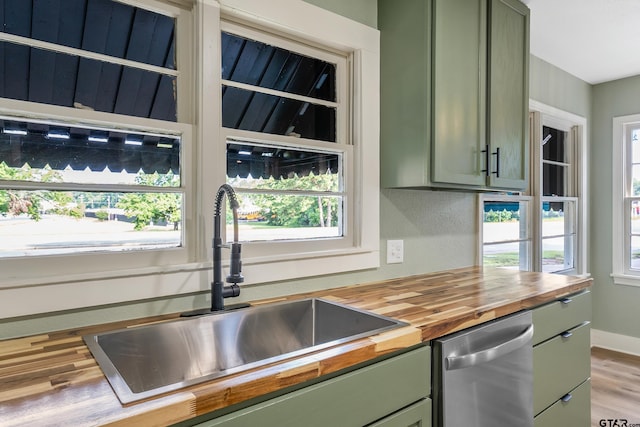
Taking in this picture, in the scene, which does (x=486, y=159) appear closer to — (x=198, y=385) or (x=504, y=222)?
(x=504, y=222)

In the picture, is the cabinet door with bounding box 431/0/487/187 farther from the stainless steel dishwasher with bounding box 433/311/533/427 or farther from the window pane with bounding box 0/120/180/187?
the window pane with bounding box 0/120/180/187

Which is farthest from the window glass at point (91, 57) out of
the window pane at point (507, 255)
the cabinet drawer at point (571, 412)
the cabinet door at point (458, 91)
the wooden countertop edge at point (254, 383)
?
the window pane at point (507, 255)

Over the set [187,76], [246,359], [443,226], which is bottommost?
[246,359]

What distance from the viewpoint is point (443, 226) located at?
2291mm

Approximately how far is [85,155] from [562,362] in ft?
6.84

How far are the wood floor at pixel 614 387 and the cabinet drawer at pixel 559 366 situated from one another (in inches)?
28.4

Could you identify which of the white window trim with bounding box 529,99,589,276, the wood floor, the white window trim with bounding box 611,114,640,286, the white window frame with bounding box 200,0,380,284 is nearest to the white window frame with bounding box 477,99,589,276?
the white window trim with bounding box 529,99,589,276

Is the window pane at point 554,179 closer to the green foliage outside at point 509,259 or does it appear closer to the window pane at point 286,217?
the green foliage outside at point 509,259

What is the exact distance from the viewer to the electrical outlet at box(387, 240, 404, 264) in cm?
200

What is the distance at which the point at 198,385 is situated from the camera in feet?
2.61

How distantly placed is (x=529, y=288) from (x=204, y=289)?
4.49ft

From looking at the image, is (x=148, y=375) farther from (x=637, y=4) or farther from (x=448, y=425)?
(x=637, y=4)

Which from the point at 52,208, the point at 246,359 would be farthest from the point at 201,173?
the point at 246,359

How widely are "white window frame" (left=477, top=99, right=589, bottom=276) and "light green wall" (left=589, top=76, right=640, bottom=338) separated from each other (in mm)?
141
